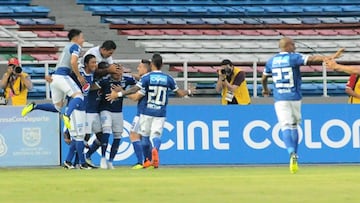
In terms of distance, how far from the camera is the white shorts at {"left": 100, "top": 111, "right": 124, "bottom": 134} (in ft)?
62.8

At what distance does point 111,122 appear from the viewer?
1923 cm

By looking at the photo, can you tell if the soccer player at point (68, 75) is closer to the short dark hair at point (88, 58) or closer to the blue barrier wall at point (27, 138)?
the short dark hair at point (88, 58)

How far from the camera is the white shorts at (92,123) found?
19.2 metres

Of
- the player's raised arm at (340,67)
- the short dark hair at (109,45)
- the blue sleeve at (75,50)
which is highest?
the short dark hair at (109,45)

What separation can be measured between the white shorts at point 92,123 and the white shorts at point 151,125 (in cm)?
82

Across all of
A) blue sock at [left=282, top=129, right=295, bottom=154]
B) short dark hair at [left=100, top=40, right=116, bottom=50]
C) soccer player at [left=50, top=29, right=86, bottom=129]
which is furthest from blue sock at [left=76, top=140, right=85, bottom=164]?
blue sock at [left=282, top=129, right=295, bottom=154]

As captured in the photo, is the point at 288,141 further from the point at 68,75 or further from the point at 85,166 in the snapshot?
the point at 68,75

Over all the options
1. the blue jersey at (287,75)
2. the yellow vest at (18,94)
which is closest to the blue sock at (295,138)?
the blue jersey at (287,75)

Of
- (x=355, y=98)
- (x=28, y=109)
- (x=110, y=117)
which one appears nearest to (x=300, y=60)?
(x=110, y=117)

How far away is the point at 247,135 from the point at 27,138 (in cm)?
410

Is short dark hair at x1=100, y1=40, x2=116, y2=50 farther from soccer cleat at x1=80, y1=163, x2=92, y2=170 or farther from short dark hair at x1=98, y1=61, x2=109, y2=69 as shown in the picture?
soccer cleat at x1=80, y1=163, x2=92, y2=170

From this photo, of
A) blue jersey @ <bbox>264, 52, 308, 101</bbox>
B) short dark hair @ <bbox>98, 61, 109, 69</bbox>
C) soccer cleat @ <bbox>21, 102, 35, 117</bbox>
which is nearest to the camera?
blue jersey @ <bbox>264, 52, 308, 101</bbox>

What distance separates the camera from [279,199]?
10.3 meters

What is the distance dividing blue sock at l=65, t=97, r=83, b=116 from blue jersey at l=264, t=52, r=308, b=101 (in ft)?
10.5
